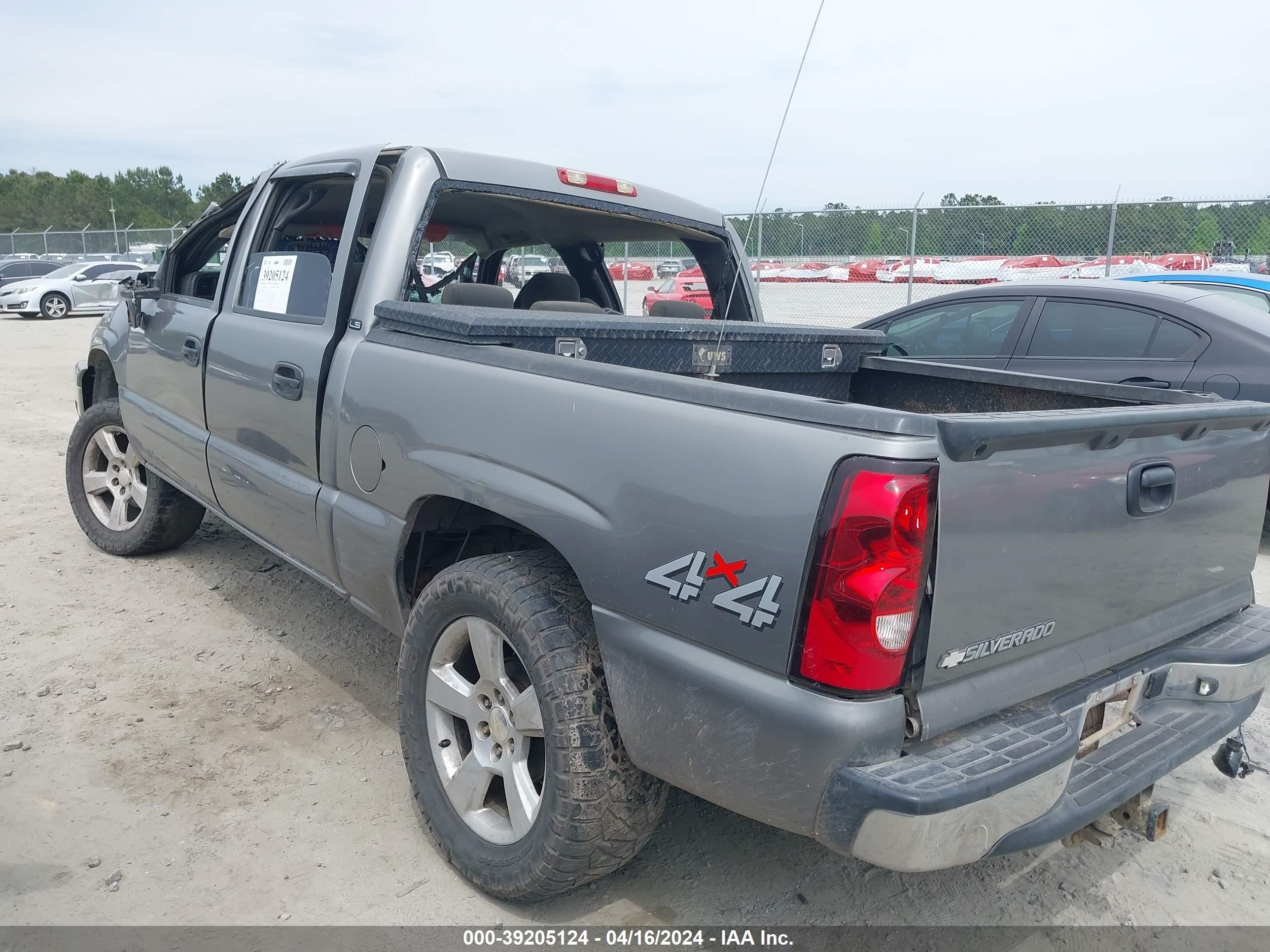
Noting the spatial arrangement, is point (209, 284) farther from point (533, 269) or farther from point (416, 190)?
point (416, 190)

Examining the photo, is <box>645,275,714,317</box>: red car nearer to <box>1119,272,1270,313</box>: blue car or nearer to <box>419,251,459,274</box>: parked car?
<box>419,251,459,274</box>: parked car

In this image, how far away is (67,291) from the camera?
23312 millimetres

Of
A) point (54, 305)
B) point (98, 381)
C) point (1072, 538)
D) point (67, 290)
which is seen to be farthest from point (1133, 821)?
point (67, 290)

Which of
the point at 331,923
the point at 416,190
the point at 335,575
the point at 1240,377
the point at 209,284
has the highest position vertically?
the point at 416,190

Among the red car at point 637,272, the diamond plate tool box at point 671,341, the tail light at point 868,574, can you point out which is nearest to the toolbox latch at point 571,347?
the diamond plate tool box at point 671,341

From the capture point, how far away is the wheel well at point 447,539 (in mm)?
2750

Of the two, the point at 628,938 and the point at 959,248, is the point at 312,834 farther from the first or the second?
the point at 959,248

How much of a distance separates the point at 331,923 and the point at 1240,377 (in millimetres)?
5287

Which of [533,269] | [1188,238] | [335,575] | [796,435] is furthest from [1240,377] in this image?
[1188,238]

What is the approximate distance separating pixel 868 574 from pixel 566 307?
235 centimetres

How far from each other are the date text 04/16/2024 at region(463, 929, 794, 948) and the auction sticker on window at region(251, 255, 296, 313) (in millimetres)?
2261

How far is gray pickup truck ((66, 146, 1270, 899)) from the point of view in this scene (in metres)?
1.83

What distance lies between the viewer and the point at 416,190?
10.6 ft

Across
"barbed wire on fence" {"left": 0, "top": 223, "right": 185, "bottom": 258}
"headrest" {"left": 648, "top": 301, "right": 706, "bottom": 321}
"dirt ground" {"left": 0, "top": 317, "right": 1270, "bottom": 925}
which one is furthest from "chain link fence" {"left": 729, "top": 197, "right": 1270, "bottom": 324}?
"barbed wire on fence" {"left": 0, "top": 223, "right": 185, "bottom": 258}
